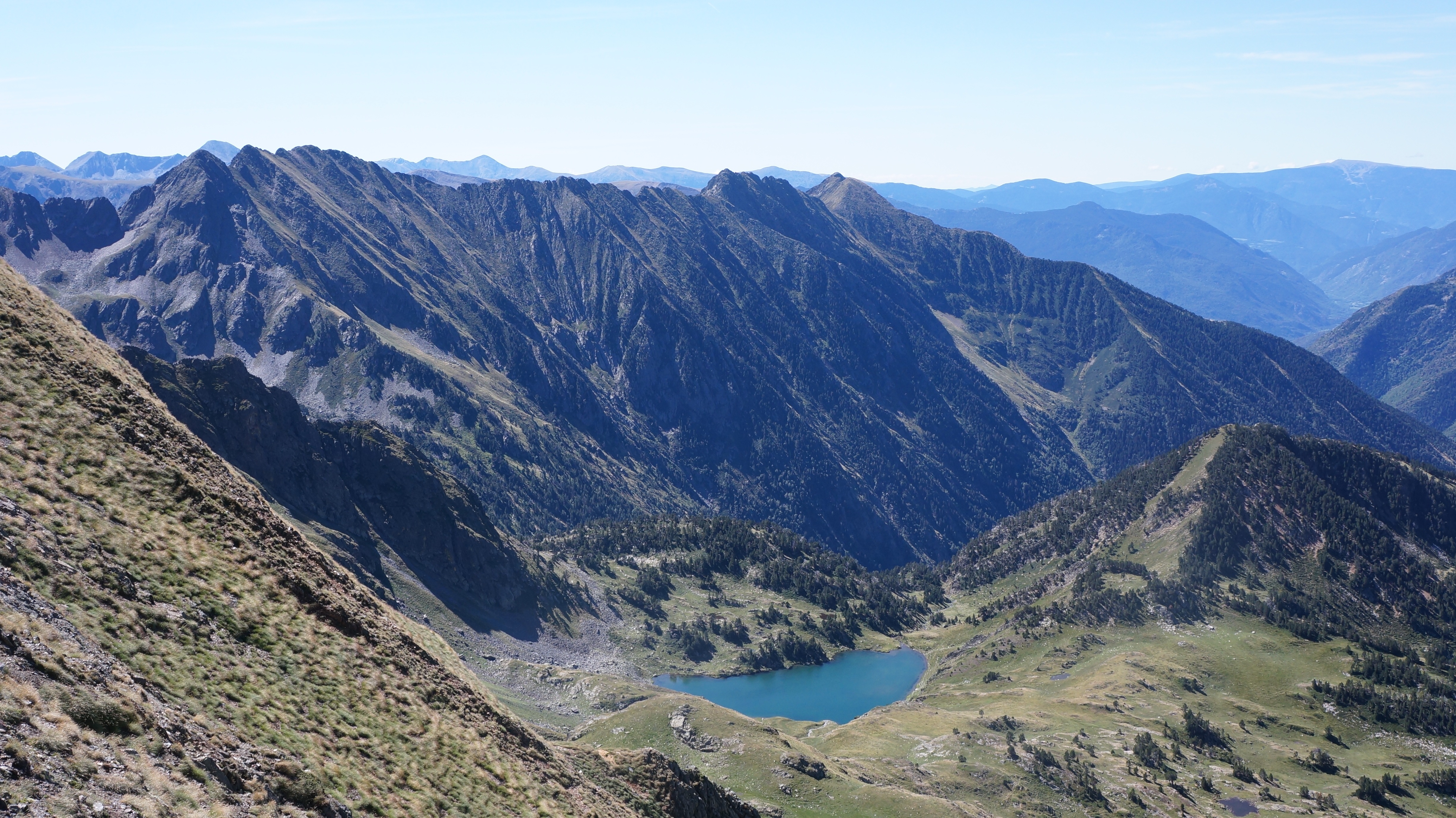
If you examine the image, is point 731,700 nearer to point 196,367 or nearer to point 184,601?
point 196,367

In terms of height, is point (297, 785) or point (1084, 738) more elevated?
point (297, 785)

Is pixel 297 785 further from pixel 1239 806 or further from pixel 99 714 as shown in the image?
pixel 1239 806

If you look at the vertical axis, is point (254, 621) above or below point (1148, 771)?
above

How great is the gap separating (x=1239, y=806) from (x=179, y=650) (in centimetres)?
14491

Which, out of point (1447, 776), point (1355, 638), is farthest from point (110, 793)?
point (1355, 638)

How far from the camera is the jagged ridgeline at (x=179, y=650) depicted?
22.9 meters

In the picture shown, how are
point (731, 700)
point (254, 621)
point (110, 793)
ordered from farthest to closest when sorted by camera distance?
point (731, 700) → point (254, 621) → point (110, 793)

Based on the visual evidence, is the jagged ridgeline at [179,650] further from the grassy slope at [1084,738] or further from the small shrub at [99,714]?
the grassy slope at [1084,738]

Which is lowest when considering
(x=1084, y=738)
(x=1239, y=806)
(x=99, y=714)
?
(x=1084, y=738)

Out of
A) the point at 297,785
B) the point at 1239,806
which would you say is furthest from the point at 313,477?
the point at 1239,806

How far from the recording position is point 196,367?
175500mm

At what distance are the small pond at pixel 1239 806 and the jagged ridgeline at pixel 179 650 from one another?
11841 cm

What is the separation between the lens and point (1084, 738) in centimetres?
14788

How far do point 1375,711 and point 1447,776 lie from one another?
26.7 meters
